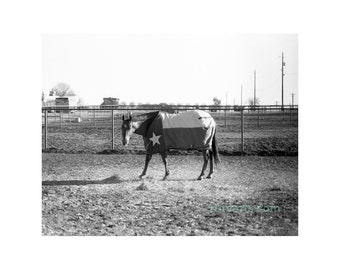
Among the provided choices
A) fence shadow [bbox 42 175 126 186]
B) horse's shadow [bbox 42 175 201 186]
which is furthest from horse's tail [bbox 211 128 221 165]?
fence shadow [bbox 42 175 126 186]

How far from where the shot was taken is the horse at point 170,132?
6.55 meters

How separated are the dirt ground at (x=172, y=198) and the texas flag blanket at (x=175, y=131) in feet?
1.43

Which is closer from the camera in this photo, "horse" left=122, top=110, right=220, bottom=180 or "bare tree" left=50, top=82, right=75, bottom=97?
"bare tree" left=50, top=82, right=75, bottom=97

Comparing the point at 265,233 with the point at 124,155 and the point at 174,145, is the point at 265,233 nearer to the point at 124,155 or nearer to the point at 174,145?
the point at 174,145

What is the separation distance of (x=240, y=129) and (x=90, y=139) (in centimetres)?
340

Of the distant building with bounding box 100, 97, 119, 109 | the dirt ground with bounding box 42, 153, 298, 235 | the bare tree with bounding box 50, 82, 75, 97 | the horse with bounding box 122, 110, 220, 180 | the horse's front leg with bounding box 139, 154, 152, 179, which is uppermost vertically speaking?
the bare tree with bounding box 50, 82, 75, 97

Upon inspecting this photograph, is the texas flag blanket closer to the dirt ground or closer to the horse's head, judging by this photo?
the horse's head

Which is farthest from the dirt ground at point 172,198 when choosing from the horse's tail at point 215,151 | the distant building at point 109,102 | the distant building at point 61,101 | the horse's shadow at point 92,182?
the distant building at point 109,102

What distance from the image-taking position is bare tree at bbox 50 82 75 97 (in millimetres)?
6304

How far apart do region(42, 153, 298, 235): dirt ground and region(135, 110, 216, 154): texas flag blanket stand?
0.44 meters

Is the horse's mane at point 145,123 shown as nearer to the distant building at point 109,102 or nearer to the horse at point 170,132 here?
the horse at point 170,132

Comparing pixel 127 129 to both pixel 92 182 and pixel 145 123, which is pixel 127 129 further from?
pixel 92 182

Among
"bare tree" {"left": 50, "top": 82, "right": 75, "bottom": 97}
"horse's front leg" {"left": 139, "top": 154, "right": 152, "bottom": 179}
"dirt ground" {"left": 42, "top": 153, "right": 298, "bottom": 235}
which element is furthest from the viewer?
"horse's front leg" {"left": 139, "top": 154, "right": 152, "bottom": 179}

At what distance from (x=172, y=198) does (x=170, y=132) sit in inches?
46.1
